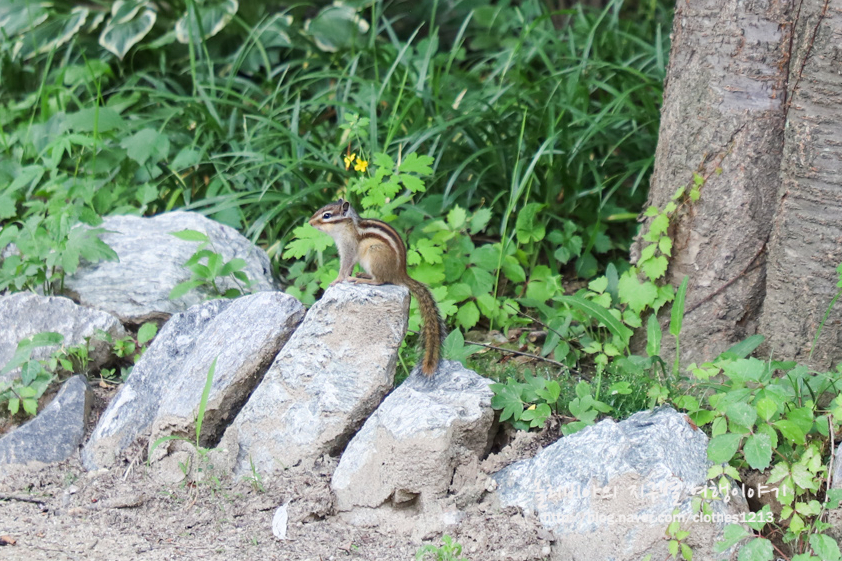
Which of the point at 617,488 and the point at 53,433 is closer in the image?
the point at 617,488

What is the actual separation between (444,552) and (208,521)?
0.83m

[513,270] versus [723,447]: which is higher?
[723,447]

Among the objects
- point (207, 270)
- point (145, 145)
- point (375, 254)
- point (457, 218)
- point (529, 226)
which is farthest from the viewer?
point (145, 145)

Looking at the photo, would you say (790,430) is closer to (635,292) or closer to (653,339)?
(653,339)

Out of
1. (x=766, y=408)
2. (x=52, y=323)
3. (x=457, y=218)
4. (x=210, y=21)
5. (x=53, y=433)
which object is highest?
(x=210, y=21)

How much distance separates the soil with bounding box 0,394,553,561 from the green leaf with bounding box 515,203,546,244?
1369mm

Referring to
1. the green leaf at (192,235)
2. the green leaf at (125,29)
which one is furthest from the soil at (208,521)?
the green leaf at (125,29)

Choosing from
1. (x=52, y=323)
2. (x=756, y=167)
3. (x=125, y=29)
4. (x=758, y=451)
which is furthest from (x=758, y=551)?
(x=125, y=29)

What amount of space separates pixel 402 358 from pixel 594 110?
2541 millimetres

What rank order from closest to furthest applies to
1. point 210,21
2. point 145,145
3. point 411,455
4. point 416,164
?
point 411,455 < point 416,164 < point 145,145 < point 210,21

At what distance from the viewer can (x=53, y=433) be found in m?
3.32

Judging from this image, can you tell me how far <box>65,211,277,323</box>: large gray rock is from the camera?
Result: 13.4ft

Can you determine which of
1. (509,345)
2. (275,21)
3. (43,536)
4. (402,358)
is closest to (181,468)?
(43,536)

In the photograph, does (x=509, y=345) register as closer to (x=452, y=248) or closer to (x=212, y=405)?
(x=452, y=248)
